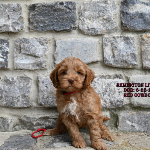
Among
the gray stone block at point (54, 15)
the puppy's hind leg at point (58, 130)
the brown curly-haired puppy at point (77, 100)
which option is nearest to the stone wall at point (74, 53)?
the gray stone block at point (54, 15)

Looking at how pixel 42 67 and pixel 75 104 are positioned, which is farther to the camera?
pixel 42 67

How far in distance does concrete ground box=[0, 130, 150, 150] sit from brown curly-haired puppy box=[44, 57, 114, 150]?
0.40 feet

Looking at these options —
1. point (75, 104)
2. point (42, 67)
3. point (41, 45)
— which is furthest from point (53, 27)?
point (75, 104)

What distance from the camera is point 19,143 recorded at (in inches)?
70.5

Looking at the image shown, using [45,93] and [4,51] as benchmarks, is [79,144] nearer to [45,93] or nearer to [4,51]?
[45,93]

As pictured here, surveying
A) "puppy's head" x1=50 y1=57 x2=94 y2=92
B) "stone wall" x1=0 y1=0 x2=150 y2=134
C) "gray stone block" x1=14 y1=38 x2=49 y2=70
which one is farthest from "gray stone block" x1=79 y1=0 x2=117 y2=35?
"puppy's head" x1=50 y1=57 x2=94 y2=92

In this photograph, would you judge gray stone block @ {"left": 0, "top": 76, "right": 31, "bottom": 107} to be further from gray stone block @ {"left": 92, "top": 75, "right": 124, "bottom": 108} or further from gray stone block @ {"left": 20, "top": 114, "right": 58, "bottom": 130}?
gray stone block @ {"left": 92, "top": 75, "right": 124, "bottom": 108}

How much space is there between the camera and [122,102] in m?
2.11

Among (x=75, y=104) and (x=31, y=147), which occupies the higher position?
(x=75, y=104)

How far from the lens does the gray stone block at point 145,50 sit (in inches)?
82.4

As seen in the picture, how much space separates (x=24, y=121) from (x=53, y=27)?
3.81ft

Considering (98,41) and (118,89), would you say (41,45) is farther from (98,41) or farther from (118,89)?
(118,89)

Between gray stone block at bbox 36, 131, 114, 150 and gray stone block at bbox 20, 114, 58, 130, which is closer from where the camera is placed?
gray stone block at bbox 36, 131, 114, 150

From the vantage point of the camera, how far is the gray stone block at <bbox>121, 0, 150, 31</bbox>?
82.9 inches
